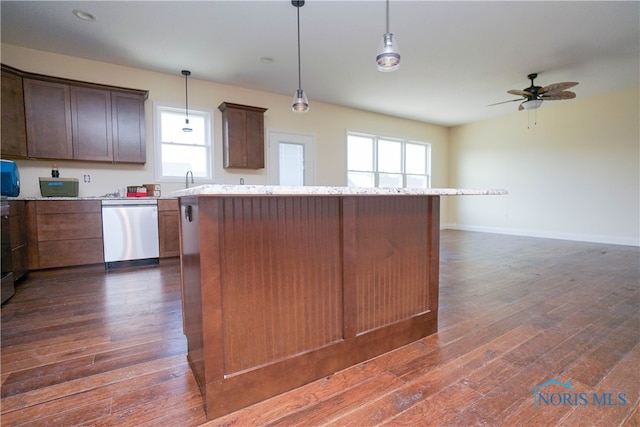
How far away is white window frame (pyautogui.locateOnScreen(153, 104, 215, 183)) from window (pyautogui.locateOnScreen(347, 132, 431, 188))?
9.65ft

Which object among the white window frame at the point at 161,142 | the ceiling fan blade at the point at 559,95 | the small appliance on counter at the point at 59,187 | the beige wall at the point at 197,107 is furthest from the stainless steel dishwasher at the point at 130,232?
the ceiling fan blade at the point at 559,95

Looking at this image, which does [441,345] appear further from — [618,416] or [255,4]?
[255,4]

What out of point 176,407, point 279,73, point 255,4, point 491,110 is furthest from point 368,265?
point 491,110

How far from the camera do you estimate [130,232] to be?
378 centimetres

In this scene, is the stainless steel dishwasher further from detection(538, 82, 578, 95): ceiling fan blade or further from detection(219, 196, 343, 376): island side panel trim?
detection(538, 82, 578, 95): ceiling fan blade

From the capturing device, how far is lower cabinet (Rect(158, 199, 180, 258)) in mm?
3957

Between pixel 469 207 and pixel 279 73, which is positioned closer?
pixel 279 73

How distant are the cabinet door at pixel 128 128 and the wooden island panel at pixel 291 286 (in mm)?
3215

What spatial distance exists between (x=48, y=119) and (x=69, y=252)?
161 cm

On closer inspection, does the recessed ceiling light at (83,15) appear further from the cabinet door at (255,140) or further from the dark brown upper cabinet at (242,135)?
the cabinet door at (255,140)

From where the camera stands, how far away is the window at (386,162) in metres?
6.65

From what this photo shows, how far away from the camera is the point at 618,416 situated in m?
1.19

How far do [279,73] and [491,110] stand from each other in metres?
4.80

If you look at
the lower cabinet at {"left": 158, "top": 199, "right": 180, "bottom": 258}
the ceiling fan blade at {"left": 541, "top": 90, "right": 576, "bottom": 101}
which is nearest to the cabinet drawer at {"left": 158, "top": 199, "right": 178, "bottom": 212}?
the lower cabinet at {"left": 158, "top": 199, "right": 180, "bottom": 258}
